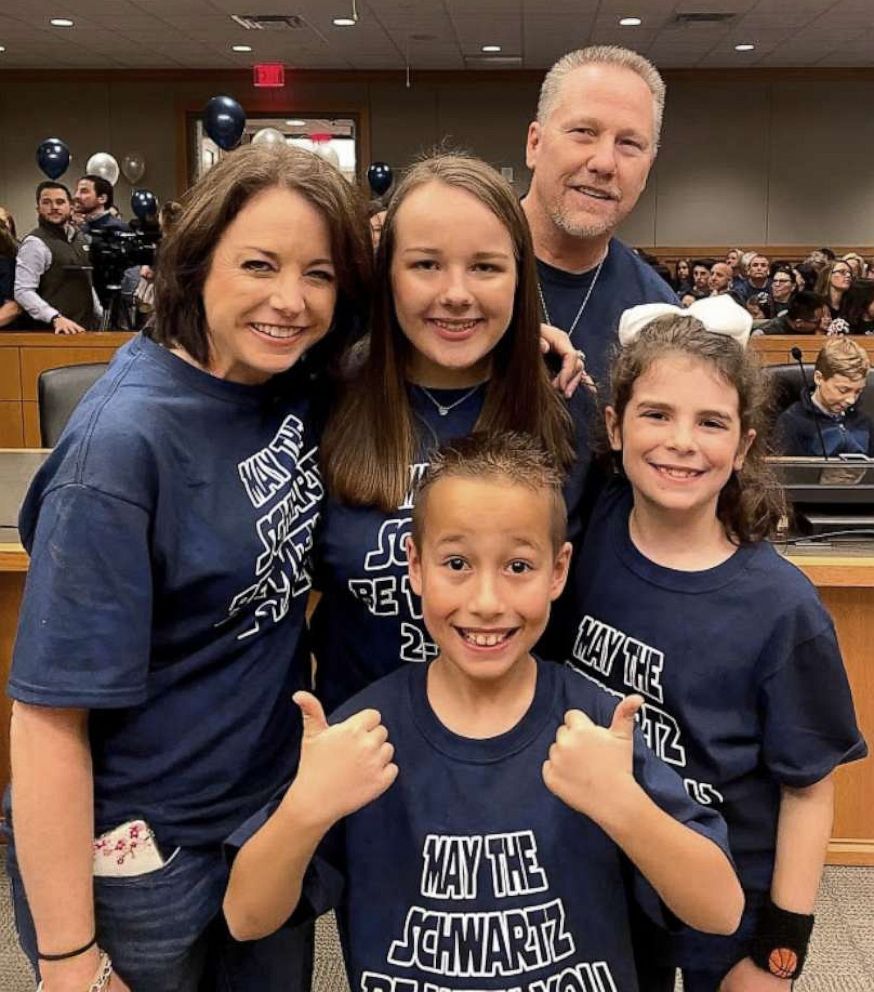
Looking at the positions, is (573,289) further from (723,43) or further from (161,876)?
(723,43)

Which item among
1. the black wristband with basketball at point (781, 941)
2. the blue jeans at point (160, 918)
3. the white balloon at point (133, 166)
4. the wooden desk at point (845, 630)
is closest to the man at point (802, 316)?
the wooden desk at point (845, 630)

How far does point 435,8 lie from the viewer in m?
8.12

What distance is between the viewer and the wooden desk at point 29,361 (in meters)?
5.19

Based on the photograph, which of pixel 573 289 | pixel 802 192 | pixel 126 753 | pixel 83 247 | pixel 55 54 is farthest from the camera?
pixel 802 192

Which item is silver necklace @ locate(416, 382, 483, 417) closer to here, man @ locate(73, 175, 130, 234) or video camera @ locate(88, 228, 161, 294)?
video camera @ locate(88, 228, 161, 294)

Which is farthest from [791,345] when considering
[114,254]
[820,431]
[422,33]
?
[422,33]

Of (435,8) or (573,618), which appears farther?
(435,8)

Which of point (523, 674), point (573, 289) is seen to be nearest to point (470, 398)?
point (523, 674)

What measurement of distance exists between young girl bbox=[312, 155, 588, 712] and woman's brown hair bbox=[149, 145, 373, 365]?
90 millimetres

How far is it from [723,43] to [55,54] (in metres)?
6.35

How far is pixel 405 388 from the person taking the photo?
4.17 ft

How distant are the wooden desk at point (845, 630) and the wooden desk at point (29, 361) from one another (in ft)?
9.31

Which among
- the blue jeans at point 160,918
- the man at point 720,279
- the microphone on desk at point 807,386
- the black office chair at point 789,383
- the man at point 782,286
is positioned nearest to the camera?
the blue jeans at point 160,918

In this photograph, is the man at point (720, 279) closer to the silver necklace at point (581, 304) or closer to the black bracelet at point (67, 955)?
the silver necklace at point (581, 304)
